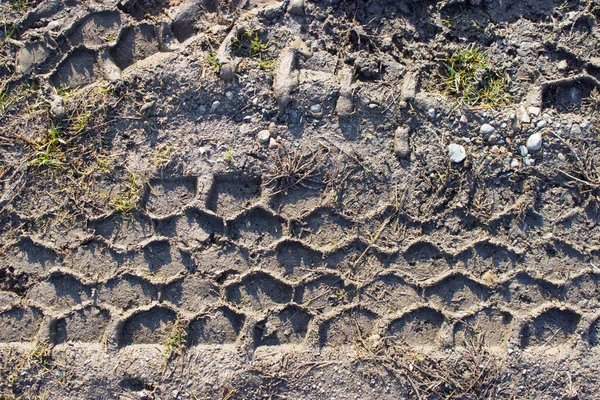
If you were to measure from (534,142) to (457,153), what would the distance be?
0.40m

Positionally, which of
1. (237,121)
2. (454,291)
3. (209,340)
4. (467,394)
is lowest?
(467,394)

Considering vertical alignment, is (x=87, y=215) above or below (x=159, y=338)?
above

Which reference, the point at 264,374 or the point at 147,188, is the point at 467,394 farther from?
the point at 147,188

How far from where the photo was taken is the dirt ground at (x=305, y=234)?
8.16 ft

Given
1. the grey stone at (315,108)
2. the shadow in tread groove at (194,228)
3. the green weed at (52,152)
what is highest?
the grey stone at (315,108)

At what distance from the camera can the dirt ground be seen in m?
2.49

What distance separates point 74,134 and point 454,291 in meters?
2.16

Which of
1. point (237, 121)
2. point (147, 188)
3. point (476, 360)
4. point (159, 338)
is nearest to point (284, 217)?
point (237, 121)

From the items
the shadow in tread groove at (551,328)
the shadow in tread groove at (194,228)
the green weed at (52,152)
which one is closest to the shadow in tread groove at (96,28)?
the green weed at (52,152)

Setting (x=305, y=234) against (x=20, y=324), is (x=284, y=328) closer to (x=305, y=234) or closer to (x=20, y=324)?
(x=305, y=234)

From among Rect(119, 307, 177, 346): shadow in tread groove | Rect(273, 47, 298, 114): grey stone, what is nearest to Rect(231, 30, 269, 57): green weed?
Rect(273, 47, 298, 114): grey stone

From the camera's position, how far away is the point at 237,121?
2557 mm

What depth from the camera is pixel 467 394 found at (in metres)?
2.46

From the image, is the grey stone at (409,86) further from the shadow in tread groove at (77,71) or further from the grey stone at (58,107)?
the grey stone at (58,107)
